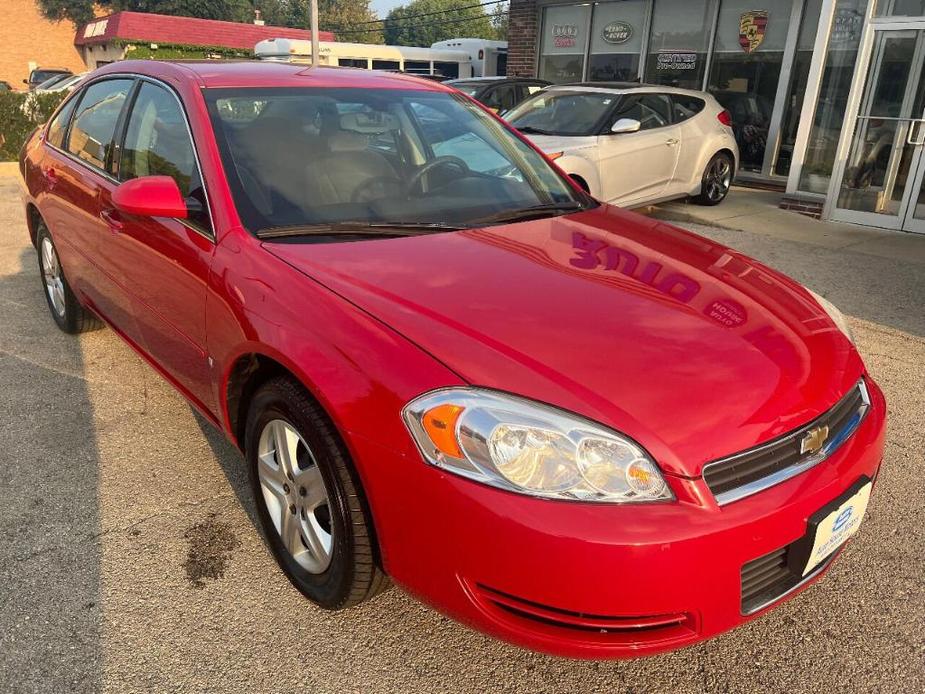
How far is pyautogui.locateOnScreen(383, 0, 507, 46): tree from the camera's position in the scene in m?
97.1

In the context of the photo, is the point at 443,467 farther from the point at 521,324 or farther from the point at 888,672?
the point at 888,672

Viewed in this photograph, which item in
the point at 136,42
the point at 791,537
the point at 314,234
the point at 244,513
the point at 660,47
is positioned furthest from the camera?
the point at 136,42

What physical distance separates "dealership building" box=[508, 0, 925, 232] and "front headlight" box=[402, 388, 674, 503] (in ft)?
25.9

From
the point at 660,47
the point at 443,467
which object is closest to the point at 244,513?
the point at 443,467

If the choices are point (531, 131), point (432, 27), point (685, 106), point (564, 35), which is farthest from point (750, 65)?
point (432, 27)

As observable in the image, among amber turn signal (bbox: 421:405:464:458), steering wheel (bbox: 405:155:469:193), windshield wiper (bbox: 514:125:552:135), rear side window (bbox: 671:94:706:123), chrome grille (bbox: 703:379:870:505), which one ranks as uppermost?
rear side window (bbox: 671:94:706:123)

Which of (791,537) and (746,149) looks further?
(746,149)

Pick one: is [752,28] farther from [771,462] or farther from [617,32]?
[771,462]

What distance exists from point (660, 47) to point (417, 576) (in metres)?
13.0

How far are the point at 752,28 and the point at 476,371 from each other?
11874 millimetres

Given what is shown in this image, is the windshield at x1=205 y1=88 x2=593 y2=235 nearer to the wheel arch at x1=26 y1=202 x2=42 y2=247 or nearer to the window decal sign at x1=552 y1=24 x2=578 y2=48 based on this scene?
the wheel arch at x1=26 y1=202 x2=42 y2=247

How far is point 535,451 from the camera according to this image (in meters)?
1.69

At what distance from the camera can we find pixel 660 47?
1272 cm

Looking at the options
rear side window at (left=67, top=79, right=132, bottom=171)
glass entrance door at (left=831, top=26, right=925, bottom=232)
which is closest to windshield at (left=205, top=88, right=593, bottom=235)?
rear side window at (left=67, top=79, right=132, bottom=171)
